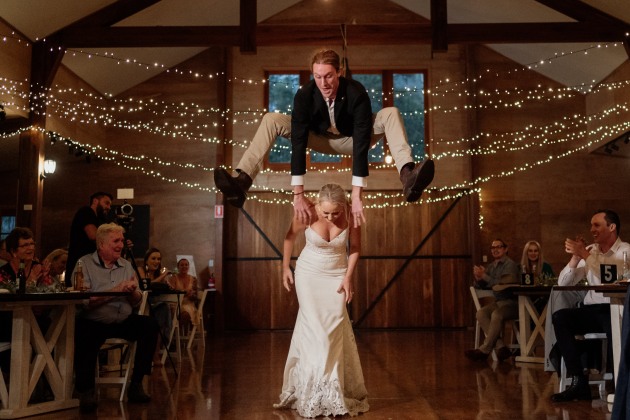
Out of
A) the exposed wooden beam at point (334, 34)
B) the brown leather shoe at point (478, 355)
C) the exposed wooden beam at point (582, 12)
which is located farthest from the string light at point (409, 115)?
the brown leather shoe at point (478, 355)

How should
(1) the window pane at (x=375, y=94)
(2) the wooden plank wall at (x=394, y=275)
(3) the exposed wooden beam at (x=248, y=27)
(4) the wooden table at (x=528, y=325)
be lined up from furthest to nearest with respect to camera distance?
(1) the window pane at (x=375, y=94), (2) the wooden plank wall at (x=394, y=275), (3) the exposed wooden beam at (x=248, y=27), (4) the wooden table at (x=528, y=325)

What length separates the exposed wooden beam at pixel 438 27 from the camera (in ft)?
30.6

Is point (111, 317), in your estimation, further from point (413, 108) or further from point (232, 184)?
point (413, 108)

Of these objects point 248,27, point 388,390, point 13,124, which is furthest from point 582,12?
point 13,124

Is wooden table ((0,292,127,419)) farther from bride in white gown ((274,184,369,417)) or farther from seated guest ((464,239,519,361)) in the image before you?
seated guest ((464,239,519,361))

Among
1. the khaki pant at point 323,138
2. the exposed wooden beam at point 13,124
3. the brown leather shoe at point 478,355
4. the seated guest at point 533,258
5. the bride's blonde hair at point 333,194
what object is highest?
the exposed wooden beam at point 13,124

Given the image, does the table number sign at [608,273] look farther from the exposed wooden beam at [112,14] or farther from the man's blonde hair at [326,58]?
the exposed wooden beam at [112,14]

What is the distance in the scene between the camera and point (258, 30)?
31.8ft

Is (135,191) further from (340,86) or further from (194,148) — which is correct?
(340,86)

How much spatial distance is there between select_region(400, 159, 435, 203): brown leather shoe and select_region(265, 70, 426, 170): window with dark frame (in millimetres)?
7799

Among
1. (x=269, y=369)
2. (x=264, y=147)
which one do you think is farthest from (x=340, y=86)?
(x=269, y=369)

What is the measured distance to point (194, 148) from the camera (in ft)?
38.1

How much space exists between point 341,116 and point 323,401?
1600 mm

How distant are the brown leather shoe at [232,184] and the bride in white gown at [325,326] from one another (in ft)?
1.18
